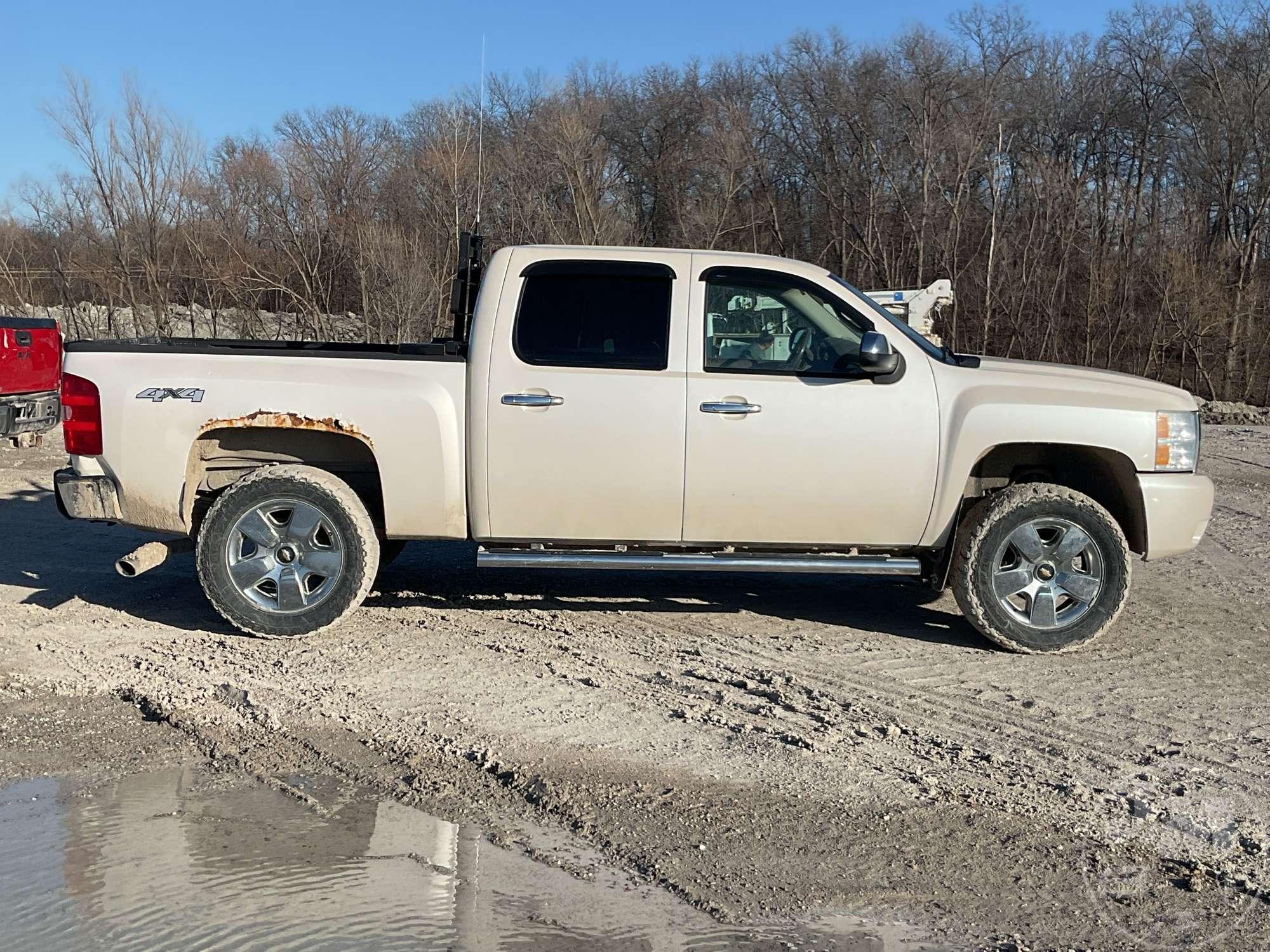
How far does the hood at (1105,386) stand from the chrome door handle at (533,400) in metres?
→ 2.27

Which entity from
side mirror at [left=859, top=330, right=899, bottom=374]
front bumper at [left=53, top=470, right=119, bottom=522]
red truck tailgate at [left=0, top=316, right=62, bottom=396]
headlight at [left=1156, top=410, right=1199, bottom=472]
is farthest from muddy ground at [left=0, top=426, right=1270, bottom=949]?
red truck tailgate at [left=0, top=316, right=62, bottom=396]

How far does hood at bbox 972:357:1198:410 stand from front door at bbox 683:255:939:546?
0.53 meters

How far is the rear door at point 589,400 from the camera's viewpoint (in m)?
6.02

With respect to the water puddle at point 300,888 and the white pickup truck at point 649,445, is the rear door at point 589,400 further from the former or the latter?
the water puddle at point 300,888

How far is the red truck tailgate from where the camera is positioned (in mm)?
11586

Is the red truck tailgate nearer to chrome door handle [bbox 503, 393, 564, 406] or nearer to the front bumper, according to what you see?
the front bumper

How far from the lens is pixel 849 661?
592cm

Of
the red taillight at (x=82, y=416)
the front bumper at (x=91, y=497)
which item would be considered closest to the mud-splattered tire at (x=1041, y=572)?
the front bumper at (x=91, y=497)

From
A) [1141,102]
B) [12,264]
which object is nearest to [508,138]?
[12,264]

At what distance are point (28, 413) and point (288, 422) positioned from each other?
7.17 metres

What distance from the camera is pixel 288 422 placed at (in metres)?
6.05

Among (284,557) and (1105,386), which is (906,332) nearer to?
(1105,386)

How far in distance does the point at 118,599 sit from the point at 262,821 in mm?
3654

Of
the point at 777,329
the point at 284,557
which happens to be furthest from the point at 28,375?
the point at 777,329
